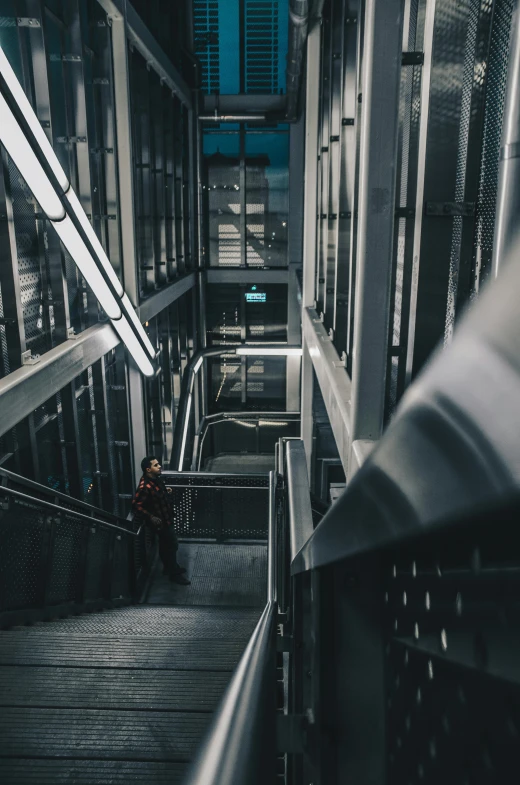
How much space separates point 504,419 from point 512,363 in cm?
4

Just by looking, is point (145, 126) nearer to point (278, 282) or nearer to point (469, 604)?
point (278, 282)

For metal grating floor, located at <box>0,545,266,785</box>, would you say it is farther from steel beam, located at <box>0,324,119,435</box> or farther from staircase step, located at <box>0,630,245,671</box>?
steel beam, located at <box>0,324,119,435</box>

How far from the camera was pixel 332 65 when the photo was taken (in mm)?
7242

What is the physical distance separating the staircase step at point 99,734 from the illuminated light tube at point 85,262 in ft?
12.4

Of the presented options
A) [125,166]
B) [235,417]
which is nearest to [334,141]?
[125,166]

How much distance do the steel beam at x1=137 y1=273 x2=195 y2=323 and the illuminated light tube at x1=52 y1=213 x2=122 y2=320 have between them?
218 cm

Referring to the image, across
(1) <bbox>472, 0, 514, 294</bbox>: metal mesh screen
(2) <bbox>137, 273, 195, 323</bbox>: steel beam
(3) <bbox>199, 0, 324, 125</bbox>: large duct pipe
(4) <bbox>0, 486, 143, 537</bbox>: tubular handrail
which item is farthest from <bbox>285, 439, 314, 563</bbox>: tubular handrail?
(3) <bbox>199, 0, 324, 125</bbox>: large duct pipe

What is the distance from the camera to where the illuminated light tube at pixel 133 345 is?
763cm

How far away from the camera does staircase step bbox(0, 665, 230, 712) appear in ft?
11.0

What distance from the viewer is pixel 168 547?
8.06 metres

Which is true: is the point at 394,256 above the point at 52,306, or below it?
above

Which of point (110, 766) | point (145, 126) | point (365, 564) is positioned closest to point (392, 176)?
point (365, 564)

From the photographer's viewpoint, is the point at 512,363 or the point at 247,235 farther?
the point at 247,235

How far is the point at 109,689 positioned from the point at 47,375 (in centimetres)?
324
